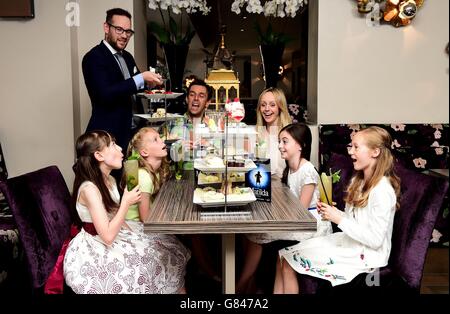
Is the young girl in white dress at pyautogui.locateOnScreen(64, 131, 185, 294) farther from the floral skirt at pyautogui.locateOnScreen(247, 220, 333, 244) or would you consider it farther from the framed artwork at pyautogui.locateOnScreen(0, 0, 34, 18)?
the framed artwork at pyautogui.locateOnScreen(0, 0, 34, 18)

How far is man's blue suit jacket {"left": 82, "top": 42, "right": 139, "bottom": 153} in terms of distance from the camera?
1837 mm

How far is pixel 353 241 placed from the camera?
4.26 feet

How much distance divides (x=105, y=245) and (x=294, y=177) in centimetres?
69

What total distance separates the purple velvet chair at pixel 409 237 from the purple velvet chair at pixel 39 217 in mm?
728

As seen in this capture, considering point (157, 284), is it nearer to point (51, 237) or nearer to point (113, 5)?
point (51, 237)

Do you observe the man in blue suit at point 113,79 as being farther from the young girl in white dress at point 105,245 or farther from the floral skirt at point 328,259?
the floral skirt at point 328,259

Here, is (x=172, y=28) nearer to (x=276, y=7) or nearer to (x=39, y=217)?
(x=276, y=7)

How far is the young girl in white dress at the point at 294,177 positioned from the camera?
Answer: 5.22 feet

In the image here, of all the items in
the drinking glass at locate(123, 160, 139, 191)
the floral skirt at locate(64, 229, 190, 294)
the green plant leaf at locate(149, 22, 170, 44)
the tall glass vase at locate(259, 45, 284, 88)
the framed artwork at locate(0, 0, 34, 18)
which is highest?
the framed artwork at locate(0, 0, 34, 18)

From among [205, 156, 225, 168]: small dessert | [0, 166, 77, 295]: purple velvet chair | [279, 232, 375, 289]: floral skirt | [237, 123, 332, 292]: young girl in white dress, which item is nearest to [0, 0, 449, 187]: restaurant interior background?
[237, 123, 332, 292]: young girl in white dress

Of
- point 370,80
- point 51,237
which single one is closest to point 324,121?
point 370,80

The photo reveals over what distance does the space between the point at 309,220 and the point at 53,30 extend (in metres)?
Result: 1.65

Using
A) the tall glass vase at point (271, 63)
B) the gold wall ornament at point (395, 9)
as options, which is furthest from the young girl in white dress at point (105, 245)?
the gold wall ornament at point (395, 9)

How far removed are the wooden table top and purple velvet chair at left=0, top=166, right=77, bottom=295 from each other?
35cm
